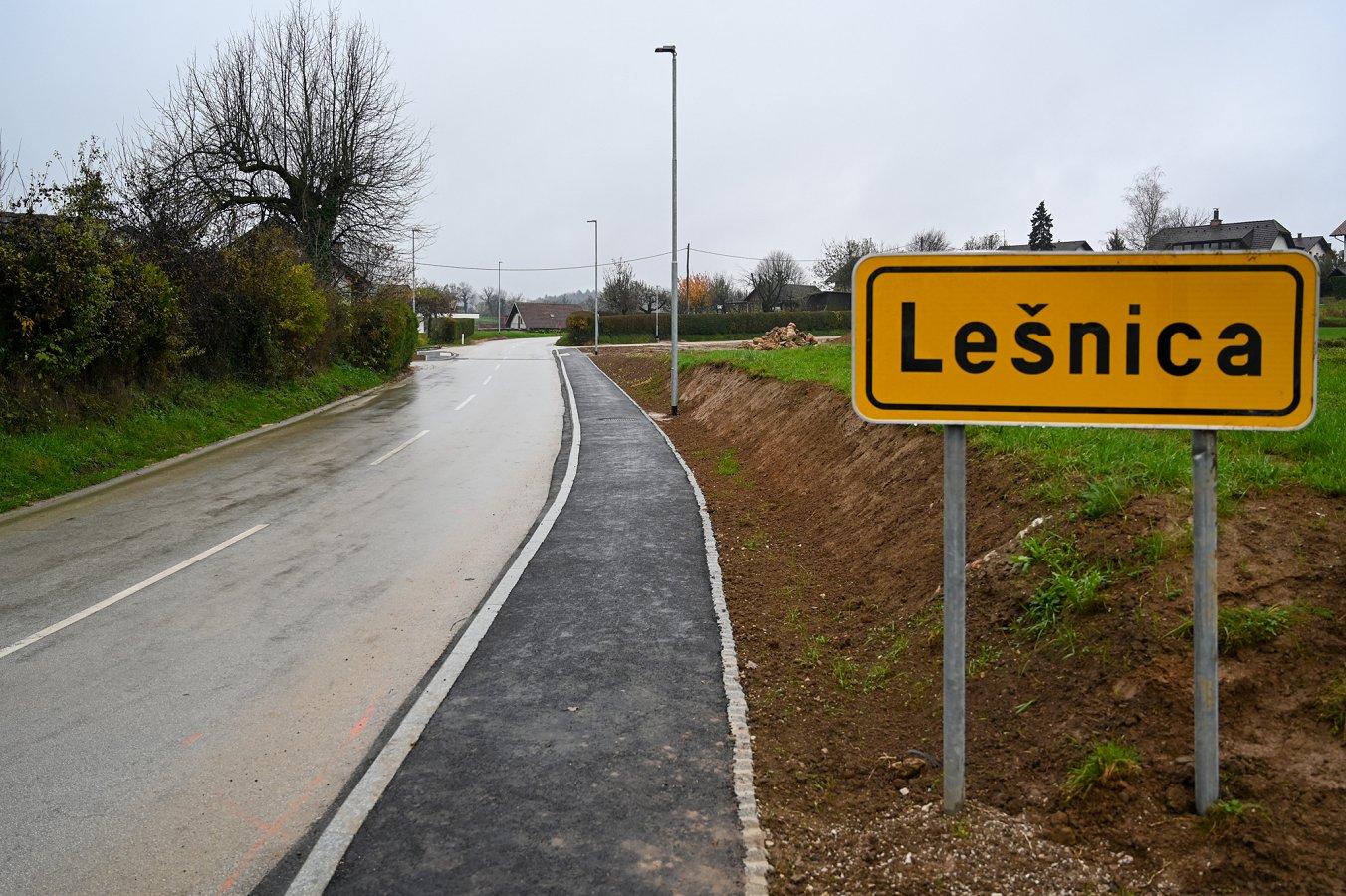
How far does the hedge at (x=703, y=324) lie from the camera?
75.6m

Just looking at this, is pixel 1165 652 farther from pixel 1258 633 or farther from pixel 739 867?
pixel 739 867

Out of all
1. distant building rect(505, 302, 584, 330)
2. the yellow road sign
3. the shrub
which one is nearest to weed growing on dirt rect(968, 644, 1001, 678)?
the yellow road sign

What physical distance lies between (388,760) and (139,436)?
14.0 m

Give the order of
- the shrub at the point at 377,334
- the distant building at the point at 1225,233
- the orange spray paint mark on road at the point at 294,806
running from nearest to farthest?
the orange spray paint mark on road at the point at 294,806
the shrub at the point at 377,334
the distant building at the point at 1225,233

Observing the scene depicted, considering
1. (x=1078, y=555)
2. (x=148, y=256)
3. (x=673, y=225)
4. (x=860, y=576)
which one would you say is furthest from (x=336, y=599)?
(x=673, y=225)

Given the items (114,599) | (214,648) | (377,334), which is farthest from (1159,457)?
(377,334)

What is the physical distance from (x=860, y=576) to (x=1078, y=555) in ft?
7.63

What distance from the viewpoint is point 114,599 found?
7.59 m

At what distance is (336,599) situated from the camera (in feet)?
24.7

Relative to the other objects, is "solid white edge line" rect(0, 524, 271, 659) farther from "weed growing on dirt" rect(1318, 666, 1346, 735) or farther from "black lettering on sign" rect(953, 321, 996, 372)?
"weed growing on dirt" rect(1318, 666, 1346, 735)

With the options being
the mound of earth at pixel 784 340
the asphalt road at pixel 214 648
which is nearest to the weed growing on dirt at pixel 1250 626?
the asphalt road at pixel 214 648

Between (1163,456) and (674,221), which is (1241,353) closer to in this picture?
(1163,456)

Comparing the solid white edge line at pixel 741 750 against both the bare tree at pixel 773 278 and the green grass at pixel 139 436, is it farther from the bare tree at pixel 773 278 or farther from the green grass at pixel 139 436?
the bare tree at pixel 773 278

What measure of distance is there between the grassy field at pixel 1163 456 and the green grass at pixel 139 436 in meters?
11.9
